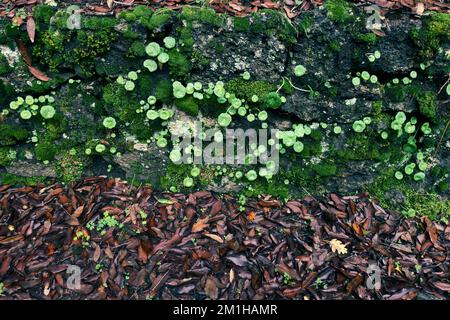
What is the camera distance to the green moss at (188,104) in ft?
12.7

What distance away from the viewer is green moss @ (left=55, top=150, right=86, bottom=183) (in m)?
4.14

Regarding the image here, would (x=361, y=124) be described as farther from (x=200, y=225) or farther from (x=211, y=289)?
(x=211, y=289)

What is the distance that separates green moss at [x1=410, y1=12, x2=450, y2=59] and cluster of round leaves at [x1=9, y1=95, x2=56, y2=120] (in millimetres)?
3641

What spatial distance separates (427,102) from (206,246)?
8.68 ft

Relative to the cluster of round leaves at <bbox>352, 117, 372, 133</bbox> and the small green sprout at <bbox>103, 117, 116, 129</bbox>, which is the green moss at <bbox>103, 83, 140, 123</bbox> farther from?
the cluster of round leaves at <bbox>352, 117, 372, 133</bbox>

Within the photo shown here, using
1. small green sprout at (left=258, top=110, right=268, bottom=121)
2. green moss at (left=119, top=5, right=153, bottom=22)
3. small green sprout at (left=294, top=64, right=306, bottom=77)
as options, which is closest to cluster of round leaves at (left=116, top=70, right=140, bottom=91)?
green moss at (left=119, top=5, right=153, bottom=22)

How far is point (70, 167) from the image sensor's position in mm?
4164

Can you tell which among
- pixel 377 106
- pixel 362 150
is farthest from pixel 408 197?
pixel 377 106

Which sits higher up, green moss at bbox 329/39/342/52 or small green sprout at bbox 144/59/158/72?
green moss at bbox 329/39/342/52

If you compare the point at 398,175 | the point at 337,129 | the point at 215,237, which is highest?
the point at 337,129

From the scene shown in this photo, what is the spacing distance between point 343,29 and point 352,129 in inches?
40.1

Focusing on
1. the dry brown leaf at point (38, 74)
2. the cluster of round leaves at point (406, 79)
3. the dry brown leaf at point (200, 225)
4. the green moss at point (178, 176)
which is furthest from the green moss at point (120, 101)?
the cluster of round leaves at point (406, 79)

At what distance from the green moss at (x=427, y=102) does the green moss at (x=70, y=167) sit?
11.6ft

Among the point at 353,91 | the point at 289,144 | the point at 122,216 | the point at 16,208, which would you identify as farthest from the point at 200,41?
the point at 16,208
